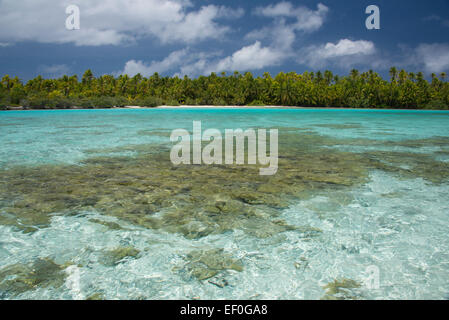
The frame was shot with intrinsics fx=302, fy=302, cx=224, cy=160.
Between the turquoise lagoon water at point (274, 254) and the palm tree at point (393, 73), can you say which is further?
the palm tree at point (393, 73)

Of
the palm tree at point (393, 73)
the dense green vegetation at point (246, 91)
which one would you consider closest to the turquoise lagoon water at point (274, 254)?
the dense green vegetation at point (246, 91)

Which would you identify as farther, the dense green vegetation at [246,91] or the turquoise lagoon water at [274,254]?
the dense green vegetation at [246,91]

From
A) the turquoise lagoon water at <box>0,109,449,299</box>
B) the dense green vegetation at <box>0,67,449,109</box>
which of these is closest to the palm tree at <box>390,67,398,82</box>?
the dense green vegetation at <box>0,67,449,109</box>

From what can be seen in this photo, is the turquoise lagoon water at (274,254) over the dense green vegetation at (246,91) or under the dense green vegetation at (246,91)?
under

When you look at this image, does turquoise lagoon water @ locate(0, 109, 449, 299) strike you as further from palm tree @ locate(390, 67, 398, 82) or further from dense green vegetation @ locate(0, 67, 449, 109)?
palm tree @ locate(390, 67, 398, 82)

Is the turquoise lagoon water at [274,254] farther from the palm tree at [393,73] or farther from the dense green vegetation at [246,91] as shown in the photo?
the palm tree at [393,73]

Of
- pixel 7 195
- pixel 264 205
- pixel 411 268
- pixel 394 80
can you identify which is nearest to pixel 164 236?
pixel 264 205

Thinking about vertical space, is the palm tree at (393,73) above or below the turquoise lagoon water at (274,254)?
above

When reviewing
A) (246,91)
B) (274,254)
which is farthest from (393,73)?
(274,254)

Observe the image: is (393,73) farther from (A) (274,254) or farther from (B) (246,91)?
(A) (274,254)

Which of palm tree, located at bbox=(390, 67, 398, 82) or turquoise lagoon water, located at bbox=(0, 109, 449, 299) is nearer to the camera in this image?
turquoise lagoon water, located at bbox=(0, 109, 449, 299)

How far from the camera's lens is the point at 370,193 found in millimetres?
5188

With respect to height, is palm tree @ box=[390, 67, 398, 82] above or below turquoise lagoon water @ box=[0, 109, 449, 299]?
above
